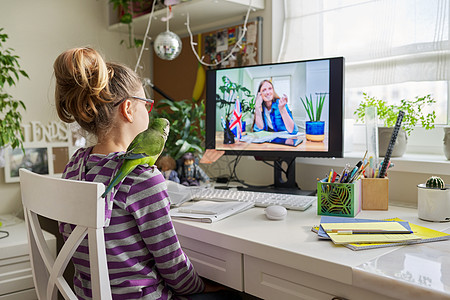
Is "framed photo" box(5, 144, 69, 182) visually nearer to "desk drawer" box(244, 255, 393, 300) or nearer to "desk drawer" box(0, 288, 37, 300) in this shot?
"desk drawer" box(0, 288, 37, 300)

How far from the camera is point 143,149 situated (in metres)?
0.90

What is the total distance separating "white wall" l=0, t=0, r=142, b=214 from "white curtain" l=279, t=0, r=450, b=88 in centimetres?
103

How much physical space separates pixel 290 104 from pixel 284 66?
5.5 inches

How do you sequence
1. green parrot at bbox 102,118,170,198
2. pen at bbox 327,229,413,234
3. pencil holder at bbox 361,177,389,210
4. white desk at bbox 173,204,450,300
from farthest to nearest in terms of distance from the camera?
pencil holder at bbox 361,177,389,210 → pen at bbox 327,229,413,234 → green parrot at bbox 102,118,170,198 → white desk at bbox 173,204,450,300

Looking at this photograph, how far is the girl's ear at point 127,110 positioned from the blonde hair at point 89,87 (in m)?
0.02

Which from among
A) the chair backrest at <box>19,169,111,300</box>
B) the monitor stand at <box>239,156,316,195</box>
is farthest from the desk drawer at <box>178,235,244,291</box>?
the monitor stand at <box>239,156,316,195</box>

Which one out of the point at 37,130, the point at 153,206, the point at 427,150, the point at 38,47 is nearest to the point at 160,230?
the point at 153,206

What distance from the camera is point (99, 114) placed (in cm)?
100

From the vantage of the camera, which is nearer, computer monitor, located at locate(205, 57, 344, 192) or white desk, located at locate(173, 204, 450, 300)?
white desk, located at locate(173, 204, 450, 300)

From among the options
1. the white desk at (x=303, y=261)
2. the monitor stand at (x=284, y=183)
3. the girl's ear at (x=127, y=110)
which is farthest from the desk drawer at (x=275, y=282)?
the monitor stand at (x=284, y=183)

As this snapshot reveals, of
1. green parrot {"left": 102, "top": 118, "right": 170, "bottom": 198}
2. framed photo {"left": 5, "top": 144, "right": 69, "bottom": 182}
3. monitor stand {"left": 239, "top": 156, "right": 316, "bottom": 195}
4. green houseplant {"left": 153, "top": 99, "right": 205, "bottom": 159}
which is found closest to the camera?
green parrot {"left": 102, "top": 118, "right": 170, "bottom": 198}

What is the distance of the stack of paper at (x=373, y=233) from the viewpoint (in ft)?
2.99

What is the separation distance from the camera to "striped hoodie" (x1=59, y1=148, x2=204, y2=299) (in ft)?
2.96

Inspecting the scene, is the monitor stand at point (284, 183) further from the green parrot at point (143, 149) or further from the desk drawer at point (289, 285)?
the green parrot at point (143, 149)
